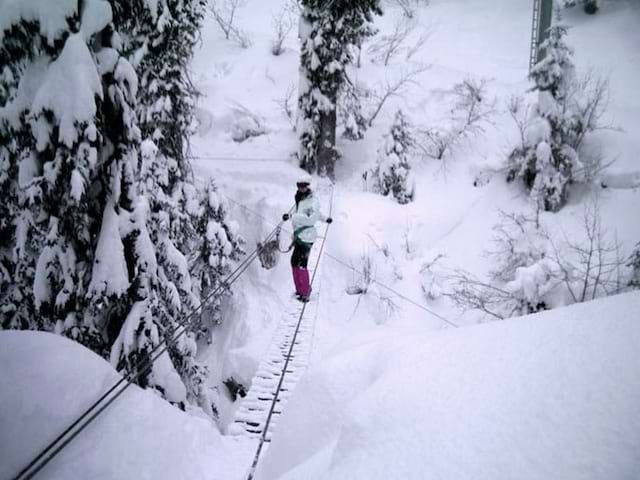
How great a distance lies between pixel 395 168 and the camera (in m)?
14.0

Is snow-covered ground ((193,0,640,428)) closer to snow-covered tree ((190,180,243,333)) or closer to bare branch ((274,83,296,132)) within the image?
bare branch ((274,83,296,132))

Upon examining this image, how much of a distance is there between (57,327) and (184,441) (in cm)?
298

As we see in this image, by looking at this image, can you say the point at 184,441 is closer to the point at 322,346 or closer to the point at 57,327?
the point at 57,327

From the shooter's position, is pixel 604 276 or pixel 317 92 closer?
pixel 604 276

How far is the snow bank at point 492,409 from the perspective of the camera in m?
1.42

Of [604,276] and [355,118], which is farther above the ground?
[355,118]

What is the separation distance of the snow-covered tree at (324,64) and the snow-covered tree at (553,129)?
6.12 meters

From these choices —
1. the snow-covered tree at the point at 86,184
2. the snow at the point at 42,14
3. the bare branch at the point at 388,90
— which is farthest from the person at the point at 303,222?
the bare branch at the point at 388,90

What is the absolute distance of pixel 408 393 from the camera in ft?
6.98

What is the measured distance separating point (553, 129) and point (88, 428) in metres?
14.5

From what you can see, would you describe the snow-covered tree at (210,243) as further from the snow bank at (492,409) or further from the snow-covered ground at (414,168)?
the snow bank at (492,409)

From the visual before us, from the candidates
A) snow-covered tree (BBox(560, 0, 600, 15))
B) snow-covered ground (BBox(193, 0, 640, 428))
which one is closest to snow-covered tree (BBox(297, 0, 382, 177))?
snow-covered ground (BBox(193, 0, 640, 428))

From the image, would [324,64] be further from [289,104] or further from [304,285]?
[304,285]

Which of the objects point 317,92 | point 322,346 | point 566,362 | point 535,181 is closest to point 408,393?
point 566,362
